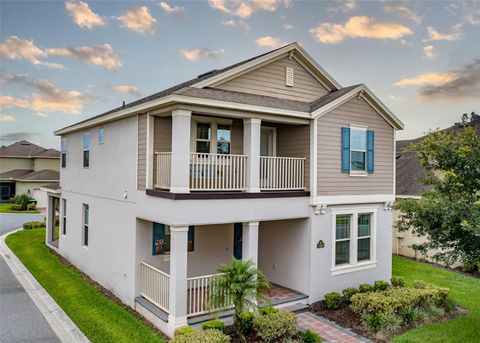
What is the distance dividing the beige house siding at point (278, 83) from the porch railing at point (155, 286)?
5883 mm

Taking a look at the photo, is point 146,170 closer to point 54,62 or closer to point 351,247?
point 351,247

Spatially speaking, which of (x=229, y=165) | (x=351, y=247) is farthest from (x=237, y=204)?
(x=351, y=247)

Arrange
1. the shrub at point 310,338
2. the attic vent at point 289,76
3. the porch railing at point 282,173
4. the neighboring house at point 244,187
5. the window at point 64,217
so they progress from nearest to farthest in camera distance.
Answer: the shrub at point 310,338 < the neighboring house at point 244,187 < the porch railing at point 282,173 < the attic vent at point 289,76 < the window at point 64,217

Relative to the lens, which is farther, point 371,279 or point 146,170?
point 371,279

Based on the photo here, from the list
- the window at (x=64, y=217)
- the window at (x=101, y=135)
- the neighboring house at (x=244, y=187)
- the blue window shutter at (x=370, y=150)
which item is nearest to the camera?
the neighboring house at (x=244, y=187)

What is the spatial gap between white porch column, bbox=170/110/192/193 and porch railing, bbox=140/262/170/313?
8.11 feet

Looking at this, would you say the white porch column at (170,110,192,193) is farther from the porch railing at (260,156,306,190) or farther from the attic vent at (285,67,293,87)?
the attic vent at (285,67,293,87)

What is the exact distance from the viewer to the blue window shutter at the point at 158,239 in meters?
11.2

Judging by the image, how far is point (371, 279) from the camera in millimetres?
12883

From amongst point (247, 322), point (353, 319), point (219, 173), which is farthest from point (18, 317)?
point (353, 319)

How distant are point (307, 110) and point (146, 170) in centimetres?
545

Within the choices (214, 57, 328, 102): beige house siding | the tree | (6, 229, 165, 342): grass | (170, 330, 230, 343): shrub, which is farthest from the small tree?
(214, 57, 328, 102): beige house siding

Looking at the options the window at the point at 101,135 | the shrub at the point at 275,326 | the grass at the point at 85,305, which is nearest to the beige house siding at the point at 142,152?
the window at the point at 101,135

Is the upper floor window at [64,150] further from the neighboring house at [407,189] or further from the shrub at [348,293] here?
the neighboring house at [407,189]
